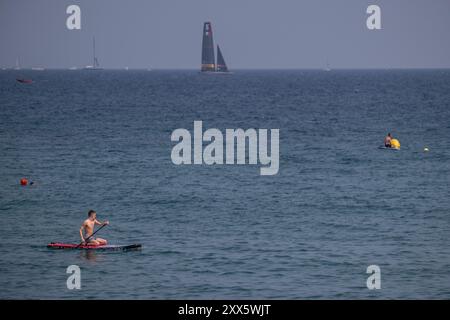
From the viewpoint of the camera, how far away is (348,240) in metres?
40.3

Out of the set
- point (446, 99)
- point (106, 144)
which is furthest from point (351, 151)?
point (446, 99)

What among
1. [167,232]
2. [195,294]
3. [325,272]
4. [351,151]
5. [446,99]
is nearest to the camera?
[195,294]

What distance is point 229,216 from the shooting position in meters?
46.0

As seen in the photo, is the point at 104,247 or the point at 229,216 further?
the point at 229,216

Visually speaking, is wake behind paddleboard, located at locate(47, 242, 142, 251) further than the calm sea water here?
Yes

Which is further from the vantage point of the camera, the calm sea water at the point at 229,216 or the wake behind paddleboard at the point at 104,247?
the wake behind paddleboard at the point at 104,247

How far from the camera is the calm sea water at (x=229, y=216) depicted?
33.3m

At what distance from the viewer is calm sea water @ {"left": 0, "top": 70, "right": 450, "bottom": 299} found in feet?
109
